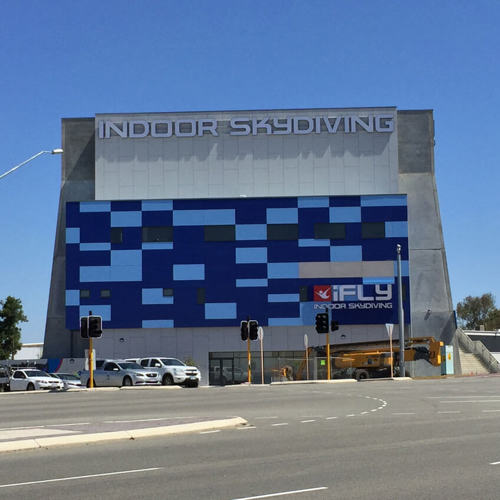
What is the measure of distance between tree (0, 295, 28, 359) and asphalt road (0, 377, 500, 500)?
6740 cm

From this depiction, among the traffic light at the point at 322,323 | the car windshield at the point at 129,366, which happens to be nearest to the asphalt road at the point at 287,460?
the car windshield at the point at 129,366

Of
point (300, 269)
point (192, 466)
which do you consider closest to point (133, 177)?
point (300, 269)

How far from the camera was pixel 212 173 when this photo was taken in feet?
250

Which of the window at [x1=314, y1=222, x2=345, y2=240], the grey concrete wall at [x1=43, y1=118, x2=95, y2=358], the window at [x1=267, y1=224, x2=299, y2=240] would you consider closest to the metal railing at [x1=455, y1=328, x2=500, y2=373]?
the window at [x1=314, y1=222, x2=345, y2=240]

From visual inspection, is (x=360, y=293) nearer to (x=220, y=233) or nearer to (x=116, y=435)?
(x=220, y=233)

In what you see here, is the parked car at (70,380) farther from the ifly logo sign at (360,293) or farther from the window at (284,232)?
the ifly logo sign at (360,293)

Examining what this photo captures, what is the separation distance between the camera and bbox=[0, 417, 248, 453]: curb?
584 inches

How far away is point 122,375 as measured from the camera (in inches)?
1842

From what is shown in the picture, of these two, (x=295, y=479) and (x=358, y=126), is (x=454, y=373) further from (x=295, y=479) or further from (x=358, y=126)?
(x=295, y=479)

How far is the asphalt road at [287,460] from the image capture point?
10297 mm

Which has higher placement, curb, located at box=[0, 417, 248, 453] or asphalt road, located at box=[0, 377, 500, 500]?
curb, located at box=[0, 417, 248, 453]

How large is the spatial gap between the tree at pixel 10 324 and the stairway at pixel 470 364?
42478 millimetres

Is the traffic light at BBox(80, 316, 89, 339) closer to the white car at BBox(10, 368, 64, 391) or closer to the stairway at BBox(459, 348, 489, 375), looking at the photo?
the white car at BBox(10, 368, 64, 391)

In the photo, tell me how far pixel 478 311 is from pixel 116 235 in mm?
83711
